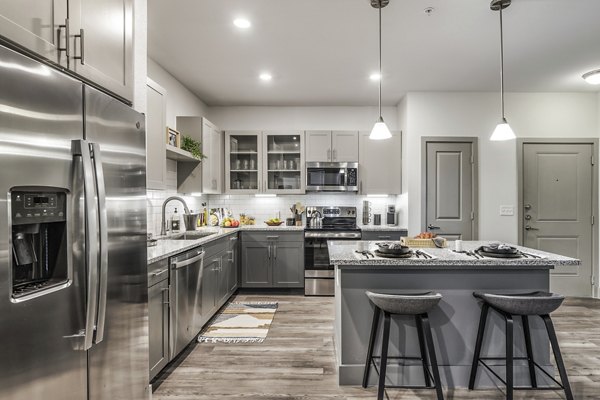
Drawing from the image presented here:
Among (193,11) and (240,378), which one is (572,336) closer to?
(240,378)

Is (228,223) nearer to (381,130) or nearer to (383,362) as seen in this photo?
(381,130)

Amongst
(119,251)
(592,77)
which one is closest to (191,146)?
(119,251)

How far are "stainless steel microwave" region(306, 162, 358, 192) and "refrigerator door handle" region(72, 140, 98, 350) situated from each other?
12.8 ft

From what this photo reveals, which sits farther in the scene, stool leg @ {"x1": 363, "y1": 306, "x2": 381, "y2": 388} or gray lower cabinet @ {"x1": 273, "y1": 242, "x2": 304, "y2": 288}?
gray lower cabinet @ {"x1": 273, "y1": 242, "x2": 304, "y2": 288}

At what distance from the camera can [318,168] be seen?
16.5 ft

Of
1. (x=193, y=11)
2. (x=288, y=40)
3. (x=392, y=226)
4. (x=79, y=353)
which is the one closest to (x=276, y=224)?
(x=392, y=226)

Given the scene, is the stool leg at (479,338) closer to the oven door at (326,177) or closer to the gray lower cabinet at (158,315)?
the gray lower cabinet at (158,315)

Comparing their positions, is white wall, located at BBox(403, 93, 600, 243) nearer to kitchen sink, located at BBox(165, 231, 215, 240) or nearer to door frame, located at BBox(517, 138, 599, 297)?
door frame, located at BBox(517, 138, 599, 297)

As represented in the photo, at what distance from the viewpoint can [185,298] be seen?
2777mm

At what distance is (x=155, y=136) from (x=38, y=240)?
6.42 feet

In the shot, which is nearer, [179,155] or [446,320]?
[446,320]

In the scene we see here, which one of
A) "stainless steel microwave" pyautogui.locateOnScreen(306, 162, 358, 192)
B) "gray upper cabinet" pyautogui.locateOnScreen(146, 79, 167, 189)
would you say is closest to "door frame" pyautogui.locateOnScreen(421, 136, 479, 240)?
"stainless steel microwave" pyautogui.locateOnScreen(306, 162, 358, 192)

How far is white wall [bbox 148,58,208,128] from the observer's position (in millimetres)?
3602

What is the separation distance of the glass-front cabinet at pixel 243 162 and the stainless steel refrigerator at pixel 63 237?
351cm
